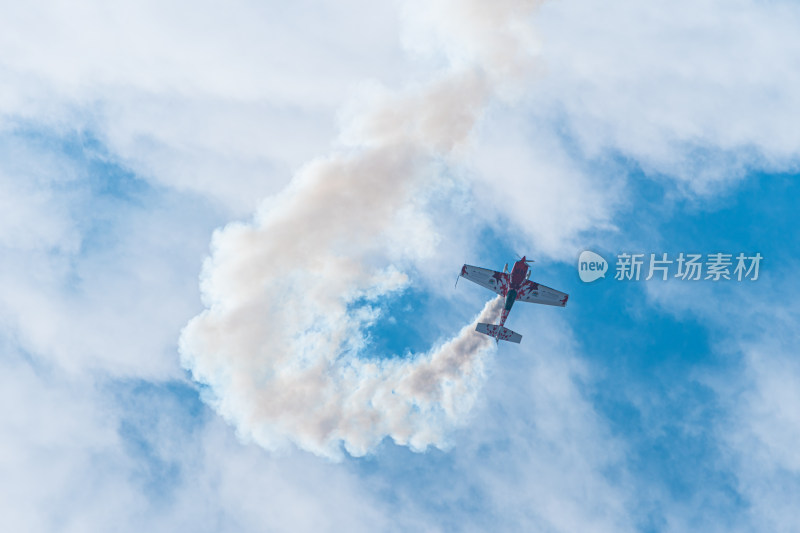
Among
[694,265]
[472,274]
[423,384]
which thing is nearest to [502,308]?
[472,274]

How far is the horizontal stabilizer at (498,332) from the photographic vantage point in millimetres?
135625

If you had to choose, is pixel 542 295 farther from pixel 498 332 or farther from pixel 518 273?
pixel 498 332

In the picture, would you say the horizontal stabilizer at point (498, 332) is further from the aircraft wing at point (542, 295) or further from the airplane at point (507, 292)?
the aircraft wing at point (542, 295)

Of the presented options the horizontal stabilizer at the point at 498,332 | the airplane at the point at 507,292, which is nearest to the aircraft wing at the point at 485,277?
the airplane at the point at 507,292

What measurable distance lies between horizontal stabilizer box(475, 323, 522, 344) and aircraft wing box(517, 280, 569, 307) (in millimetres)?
5211

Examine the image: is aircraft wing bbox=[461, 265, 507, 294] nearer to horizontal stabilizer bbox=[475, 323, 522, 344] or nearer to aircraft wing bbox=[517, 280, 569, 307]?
aircraft wing bbox=[517, 280, 569, 307]

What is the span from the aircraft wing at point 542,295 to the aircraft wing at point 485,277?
3.47 m

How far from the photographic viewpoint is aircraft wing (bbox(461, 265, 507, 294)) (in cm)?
13562

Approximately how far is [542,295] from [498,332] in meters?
8.80

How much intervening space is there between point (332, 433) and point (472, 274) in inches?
1256

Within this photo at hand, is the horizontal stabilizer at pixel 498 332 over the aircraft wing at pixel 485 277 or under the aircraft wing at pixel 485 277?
under

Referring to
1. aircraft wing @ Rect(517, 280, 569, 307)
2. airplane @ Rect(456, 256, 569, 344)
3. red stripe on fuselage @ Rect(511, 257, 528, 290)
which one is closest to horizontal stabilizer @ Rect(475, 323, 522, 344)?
airplane @ Rect(456, 256, 569, 344)

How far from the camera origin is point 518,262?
132125 millimetres

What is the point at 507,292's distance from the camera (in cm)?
13538
